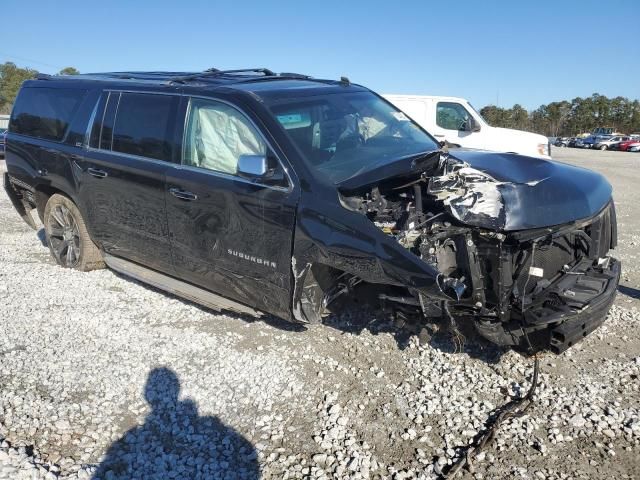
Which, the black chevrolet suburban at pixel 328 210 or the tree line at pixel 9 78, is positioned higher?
the tree line at pixel 9 78

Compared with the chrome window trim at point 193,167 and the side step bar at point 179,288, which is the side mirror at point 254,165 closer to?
the chrome window trim at point 193,167

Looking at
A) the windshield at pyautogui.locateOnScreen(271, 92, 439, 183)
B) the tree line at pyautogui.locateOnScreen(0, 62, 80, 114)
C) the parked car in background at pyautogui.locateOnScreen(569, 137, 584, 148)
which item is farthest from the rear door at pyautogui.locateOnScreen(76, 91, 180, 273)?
the tree line at pyautogui.locateOnScreen(0, 62, 80, 114)

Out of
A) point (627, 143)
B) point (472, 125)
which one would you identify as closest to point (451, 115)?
point (472, 125)

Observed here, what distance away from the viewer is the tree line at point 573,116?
197 ft

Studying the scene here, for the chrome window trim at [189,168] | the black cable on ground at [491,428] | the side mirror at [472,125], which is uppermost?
the side mirror at [472,125]

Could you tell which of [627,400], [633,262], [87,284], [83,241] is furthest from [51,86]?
[633,262]

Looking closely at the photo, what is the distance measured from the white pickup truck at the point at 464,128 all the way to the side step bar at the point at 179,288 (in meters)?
7.84

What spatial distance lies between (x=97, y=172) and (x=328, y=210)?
8.88 ft

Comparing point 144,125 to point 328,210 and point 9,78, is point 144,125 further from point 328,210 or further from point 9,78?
point 9,78

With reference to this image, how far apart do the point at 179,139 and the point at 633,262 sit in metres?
5.63

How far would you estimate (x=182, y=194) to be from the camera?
4.08 m

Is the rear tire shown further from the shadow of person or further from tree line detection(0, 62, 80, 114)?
tree line detection(0, 62, 80, 114)

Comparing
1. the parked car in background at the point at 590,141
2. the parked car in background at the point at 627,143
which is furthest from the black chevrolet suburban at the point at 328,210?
the parked car in background at the point at 590,141

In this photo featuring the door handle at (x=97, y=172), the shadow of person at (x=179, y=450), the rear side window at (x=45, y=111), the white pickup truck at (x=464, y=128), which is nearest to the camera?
the shadow of person at (x=179, y=450)
